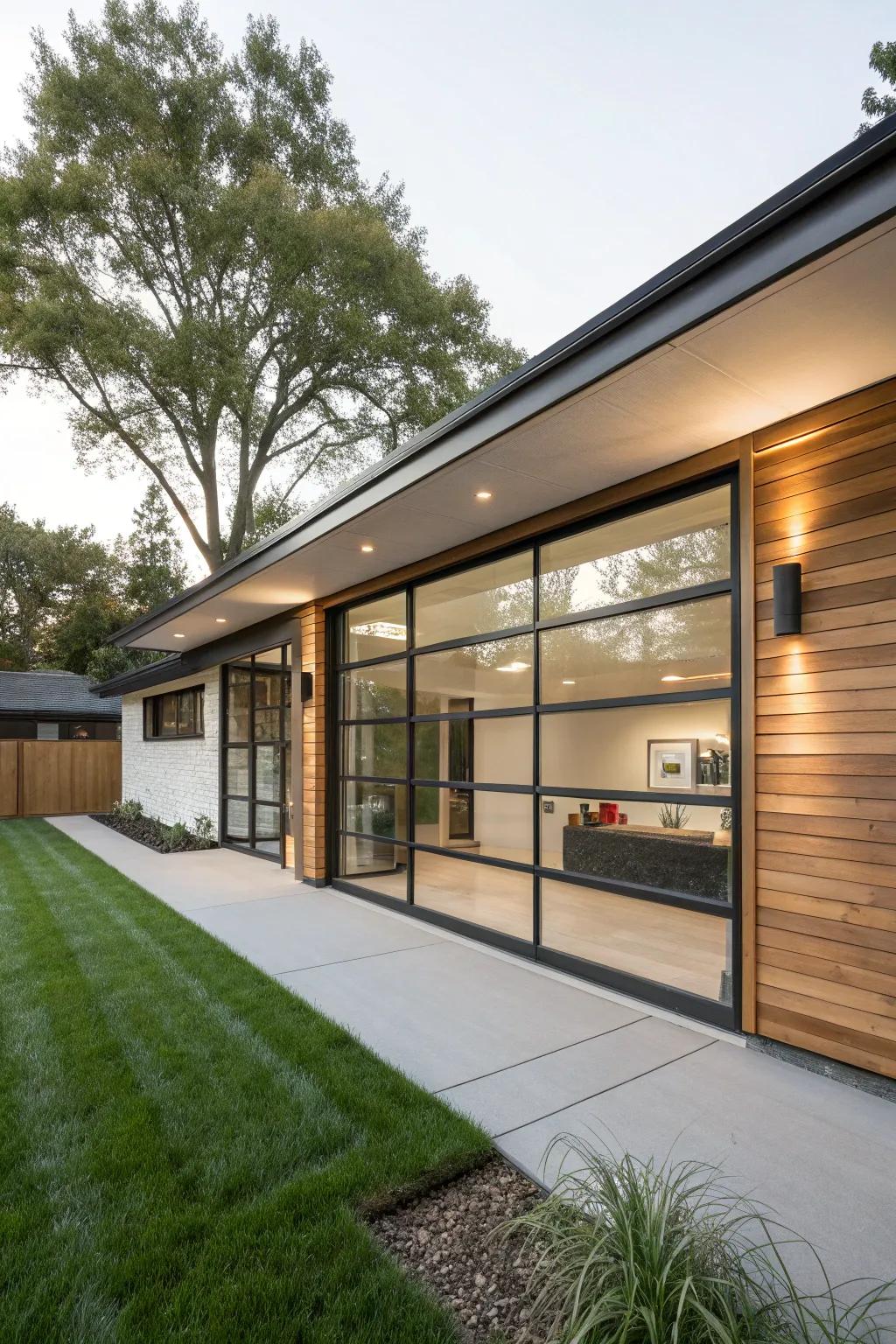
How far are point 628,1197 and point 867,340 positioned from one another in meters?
2.85

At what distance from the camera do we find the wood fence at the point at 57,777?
45.6 feet

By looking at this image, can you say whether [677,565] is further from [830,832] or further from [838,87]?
[838,87]

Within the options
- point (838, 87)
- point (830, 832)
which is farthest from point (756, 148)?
point (830, 832)

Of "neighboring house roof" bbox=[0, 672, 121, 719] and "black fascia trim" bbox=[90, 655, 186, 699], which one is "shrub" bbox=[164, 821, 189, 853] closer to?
"black fascia trim" bbox=[90, 655, 186, 699]

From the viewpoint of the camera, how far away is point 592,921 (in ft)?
14.8

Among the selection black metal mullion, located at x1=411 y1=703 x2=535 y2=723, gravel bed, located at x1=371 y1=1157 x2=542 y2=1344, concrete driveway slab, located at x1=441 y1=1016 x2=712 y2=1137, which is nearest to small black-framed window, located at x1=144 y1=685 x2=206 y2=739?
black metal mullion, located at x1=411 y1=703 x2=535 y2=723

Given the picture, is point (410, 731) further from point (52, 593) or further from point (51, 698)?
point (52, 593)

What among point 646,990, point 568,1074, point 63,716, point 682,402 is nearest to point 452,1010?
point 568,1074

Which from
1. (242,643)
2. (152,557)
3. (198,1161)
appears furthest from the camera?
(152,557)

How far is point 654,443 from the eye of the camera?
351cm

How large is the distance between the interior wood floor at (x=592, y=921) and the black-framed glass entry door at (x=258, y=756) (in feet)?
9.85

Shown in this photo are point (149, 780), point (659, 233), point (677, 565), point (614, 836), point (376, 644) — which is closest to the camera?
point (677, 565)

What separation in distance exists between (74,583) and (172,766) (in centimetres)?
1808

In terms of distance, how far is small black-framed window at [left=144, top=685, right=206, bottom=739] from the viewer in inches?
431
